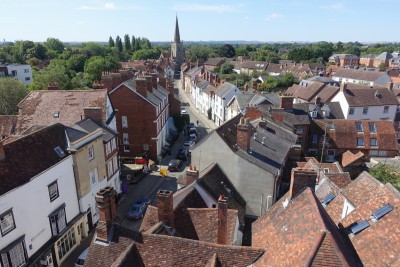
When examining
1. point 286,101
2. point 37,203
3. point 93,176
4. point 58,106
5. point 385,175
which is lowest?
point 385,175

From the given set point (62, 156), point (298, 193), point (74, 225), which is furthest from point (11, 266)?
point (298, 193)

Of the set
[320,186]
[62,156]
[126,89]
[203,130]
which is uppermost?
[126,89]

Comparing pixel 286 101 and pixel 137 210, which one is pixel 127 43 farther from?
pixel 137 210

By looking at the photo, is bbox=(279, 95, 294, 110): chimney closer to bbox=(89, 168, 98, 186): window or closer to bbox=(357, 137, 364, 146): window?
bbox=(357, 137, 364, 146): window

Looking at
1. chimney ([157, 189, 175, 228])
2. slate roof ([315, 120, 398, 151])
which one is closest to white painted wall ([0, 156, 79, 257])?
chimney ([157, 189, 175, 228])

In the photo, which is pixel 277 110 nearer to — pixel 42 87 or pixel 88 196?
pixel 88 196

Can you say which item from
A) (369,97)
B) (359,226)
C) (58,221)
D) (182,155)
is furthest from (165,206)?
(369,97)

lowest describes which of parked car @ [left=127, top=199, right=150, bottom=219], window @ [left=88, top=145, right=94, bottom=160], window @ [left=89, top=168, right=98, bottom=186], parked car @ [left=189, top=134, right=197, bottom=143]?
parked car @ [left=127, top=199, right=150, bottom=219]
